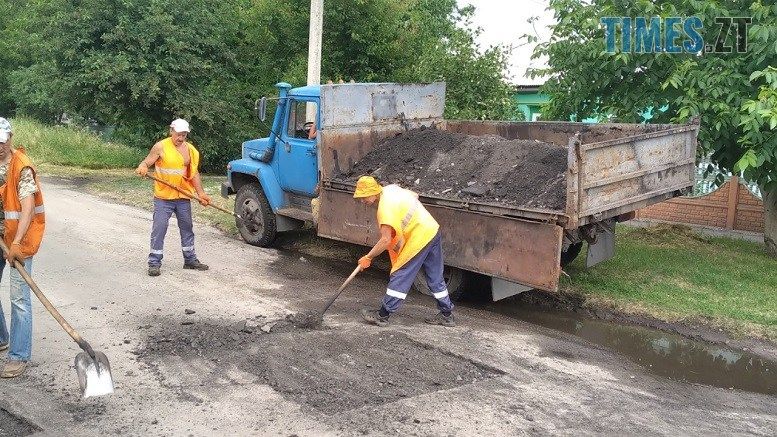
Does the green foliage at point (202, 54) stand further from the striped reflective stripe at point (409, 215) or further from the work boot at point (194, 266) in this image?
the striped reflective stripe at point (409, 215)

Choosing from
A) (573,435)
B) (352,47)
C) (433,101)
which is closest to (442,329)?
(573,435)

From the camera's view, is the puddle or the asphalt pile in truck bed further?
the asphalt pile in truck bed

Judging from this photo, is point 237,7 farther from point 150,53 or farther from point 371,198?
point 371,198

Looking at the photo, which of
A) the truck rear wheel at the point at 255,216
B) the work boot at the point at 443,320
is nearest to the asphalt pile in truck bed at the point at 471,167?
the work boot at the point at 443,320

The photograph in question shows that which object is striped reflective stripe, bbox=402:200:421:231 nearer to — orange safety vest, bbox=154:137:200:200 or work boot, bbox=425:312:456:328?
work boot, bbox=425:312:456:328

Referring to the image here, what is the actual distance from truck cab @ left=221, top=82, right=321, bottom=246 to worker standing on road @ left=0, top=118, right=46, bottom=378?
399cm

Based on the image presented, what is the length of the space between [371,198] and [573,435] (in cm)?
271

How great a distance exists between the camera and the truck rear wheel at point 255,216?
9953 millimetres

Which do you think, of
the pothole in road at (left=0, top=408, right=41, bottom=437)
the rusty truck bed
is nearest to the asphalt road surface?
the pothole in road at (left=0, top=408, right=41, bottom=437)

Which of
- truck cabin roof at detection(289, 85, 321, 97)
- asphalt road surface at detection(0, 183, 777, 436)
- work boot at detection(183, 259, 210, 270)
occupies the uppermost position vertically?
truck cabin roof at detection(289, 85, 321, 97)

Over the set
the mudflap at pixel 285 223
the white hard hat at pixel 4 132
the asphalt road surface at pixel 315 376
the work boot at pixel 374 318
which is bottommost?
the asphalt road surface at pixel 315 376

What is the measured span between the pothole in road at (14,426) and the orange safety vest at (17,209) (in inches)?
43.4

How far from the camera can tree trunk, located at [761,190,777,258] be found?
10359 millimetres

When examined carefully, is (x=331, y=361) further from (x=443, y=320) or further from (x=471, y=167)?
(x=471, y=167)
